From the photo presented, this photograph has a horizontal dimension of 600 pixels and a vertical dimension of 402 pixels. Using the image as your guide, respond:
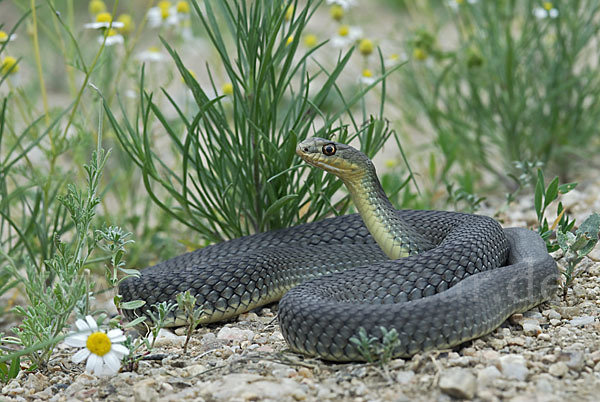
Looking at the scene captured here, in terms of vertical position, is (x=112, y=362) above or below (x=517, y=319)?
above

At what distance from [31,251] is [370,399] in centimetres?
262

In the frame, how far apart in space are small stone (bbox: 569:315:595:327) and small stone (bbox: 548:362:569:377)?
20.0 inches

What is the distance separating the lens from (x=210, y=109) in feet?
13.2

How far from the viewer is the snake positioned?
271 cm

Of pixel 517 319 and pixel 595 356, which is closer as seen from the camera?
pixel 595 356

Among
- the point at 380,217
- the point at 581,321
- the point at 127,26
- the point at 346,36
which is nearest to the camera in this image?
the point at 581,321

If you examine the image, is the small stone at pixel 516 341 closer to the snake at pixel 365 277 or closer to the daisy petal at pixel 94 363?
the snake at pixel 365 277

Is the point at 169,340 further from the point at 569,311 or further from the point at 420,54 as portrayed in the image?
the point at 420,54

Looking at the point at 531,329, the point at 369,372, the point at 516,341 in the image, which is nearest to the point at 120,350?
the point at 369,372

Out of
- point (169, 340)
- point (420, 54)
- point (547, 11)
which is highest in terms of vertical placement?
point (547, 11)

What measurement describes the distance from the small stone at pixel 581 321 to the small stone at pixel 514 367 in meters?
0.52

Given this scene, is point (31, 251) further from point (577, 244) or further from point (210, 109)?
point (577, 244)

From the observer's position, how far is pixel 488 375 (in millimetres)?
2465

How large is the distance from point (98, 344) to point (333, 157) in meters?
1.41
